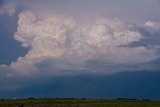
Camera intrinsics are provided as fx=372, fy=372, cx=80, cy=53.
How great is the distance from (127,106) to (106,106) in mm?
6683

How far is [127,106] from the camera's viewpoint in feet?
342

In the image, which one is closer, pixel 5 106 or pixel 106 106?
pixel 106 106

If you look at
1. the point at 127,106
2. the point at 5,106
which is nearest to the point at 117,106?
the point at 127,106

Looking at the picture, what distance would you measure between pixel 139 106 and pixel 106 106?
381 inches

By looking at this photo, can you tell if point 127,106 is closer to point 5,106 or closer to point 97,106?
point 97,106

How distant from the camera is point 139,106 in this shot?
104 metres

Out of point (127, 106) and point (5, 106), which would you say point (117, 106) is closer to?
point (127, 106)

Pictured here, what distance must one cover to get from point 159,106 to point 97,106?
1772cm

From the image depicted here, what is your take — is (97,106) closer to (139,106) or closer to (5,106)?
(139,106)

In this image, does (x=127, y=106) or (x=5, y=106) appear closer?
(x=127, y=106)

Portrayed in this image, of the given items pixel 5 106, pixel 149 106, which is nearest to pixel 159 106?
pixel 149 106

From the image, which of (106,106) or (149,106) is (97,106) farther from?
(149,106)

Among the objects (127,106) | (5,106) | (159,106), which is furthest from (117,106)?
(5,106)

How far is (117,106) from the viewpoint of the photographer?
105 metres
